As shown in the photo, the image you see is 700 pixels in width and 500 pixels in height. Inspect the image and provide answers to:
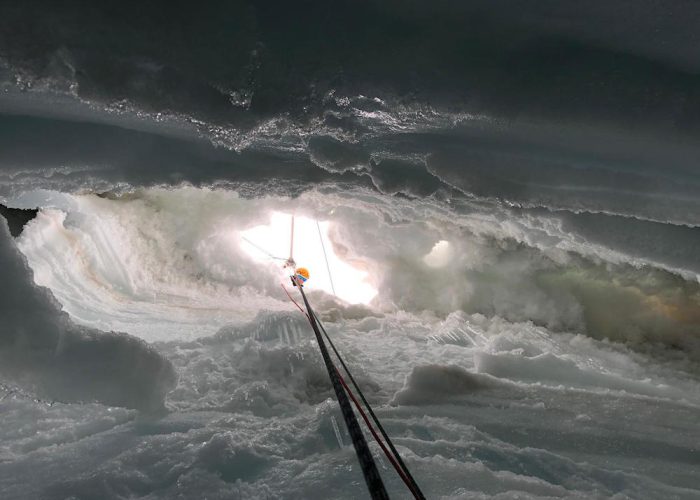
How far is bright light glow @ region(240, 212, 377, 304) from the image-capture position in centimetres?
802

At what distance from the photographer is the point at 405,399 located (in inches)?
147

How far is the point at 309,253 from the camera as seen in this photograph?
27.3 ft

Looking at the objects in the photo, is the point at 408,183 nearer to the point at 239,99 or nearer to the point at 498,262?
the point at 239,99

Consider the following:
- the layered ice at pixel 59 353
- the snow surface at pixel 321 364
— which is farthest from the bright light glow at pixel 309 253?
the layered ice at pixel 59 353

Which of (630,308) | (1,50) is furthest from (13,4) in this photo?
(630,308)

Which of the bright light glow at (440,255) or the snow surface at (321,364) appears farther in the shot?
the bright light glow at (440,255)

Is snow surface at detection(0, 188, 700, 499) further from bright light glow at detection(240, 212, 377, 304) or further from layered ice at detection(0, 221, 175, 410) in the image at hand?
bright light glow at detection(240, 212, 377, 304)

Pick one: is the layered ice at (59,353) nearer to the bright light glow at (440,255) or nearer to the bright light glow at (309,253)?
the bright light glow at (309,253)

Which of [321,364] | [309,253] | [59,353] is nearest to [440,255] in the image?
[309,253]

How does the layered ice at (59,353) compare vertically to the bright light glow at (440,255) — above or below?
below

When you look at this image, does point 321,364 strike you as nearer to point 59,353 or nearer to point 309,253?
point 59,353

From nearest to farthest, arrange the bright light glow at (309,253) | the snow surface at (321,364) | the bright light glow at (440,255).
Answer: the snow surface at (321,364)
the bright light glow at (440,255)
the bright light glow at (309,253)

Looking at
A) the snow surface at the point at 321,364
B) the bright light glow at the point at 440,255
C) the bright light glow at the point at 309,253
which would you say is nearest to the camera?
the snow surface at the point at 321,364

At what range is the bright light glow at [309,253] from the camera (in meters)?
8.02
